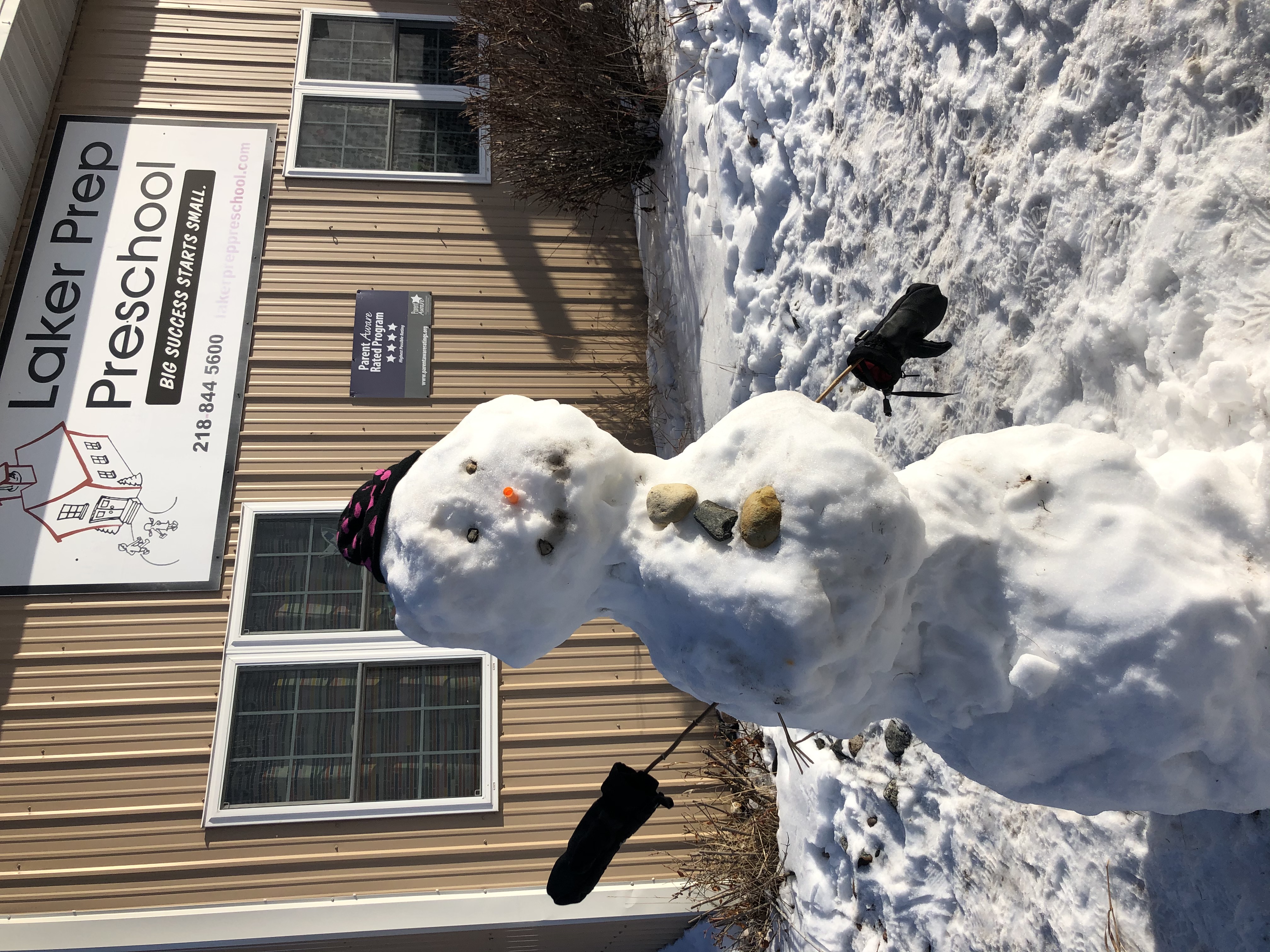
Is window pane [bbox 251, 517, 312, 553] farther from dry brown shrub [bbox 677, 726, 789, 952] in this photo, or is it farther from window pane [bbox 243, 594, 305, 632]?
dry brown shrub [bbox 677, 726, 789, 952]

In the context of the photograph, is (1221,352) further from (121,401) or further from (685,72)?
(121,401)

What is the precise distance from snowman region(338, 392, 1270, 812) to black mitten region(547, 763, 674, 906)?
297 mm

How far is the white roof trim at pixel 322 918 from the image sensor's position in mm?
3709

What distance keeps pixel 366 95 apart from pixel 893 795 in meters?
5.33

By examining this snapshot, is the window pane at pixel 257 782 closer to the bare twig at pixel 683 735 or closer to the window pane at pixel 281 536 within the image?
the window pane at pixel 281 536

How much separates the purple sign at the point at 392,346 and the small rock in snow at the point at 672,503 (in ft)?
12.4

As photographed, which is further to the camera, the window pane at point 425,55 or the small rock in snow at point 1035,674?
the window pane at point 425,55

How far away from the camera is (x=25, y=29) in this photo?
4.84 metres

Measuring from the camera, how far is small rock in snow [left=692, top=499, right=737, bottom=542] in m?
1.31

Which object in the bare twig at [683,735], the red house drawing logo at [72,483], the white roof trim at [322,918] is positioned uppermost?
the bare twig at [683,735]

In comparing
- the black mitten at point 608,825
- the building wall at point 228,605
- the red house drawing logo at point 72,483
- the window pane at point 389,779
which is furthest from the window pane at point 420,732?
the black mitten at point 608,825

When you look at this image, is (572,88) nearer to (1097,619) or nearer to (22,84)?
(22,84)

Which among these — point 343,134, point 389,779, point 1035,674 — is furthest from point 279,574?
point 1035,674

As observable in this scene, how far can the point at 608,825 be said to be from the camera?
1.64 m
